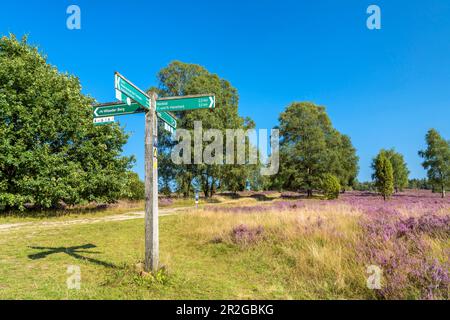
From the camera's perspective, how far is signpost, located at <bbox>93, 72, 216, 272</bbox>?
5008 mm

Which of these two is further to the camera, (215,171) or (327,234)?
(215,171)

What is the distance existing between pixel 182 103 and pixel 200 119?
89.0ft

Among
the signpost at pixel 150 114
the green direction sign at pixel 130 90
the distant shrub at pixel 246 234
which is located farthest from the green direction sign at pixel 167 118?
the distant shrub at pixel 246 234

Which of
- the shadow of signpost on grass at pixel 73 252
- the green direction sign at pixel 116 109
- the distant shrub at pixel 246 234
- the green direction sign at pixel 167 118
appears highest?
the green direction sign at pixel 116 109

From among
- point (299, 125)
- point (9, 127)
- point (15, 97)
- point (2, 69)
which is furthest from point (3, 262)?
point (299, 125)

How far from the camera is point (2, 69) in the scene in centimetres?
1609

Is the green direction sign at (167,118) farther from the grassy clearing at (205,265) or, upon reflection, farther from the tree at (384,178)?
the tree at (384,178)

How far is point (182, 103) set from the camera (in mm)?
5633

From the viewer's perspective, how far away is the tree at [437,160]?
147ft

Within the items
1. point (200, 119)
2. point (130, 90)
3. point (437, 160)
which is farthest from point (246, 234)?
point (437, 160)

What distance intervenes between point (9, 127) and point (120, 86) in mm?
16140

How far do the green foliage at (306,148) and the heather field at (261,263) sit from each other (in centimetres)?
3224

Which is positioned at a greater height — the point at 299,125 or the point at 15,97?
the point at 299,125
